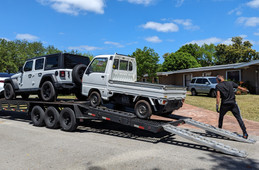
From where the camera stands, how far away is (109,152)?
5.09 m

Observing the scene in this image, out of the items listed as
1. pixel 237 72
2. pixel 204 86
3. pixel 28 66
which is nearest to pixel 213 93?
pixel 204 86

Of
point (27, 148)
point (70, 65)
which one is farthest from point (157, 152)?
point (70, 65)

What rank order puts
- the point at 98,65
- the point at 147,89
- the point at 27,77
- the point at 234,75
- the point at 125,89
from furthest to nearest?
the point at 234,75 → the point at 27,77 → the point at 98,65 → the point at 125,89 → the point at 147,89

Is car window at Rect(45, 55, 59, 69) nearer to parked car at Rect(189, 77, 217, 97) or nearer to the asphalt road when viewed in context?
the asphalt road

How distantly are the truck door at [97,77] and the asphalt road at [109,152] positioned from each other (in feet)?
5.01

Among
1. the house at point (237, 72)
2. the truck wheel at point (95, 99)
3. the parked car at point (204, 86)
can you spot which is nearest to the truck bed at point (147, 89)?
the truck wheel at point (95, 99)

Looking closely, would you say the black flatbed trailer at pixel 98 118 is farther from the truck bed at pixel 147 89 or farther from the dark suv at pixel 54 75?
the truck bed at pixel 147 89

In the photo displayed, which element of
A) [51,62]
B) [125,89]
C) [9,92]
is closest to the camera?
[125,89]

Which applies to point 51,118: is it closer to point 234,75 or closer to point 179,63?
point 234,75

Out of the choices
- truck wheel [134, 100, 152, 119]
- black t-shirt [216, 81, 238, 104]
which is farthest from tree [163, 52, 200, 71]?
truck wheel [134, 100, 152, 119]

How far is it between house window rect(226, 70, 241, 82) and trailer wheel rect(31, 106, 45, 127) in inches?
822

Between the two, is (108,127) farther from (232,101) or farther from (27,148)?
(232,101)

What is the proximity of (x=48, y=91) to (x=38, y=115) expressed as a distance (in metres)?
1.10

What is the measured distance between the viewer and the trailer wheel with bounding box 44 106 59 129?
7.65 meters
